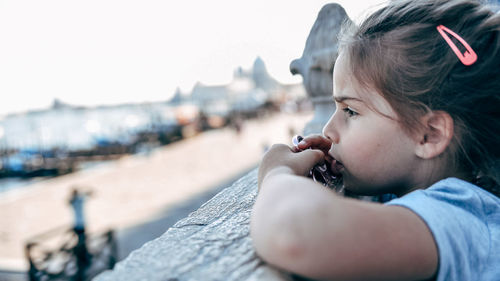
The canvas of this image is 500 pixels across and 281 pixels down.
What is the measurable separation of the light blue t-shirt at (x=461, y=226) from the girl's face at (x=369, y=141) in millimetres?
182

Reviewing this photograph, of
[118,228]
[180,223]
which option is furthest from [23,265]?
[180,223]

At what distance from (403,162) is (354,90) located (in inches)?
10.2

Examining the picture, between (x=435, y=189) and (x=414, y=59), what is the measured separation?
0.37 meters

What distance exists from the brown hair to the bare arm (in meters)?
0.42

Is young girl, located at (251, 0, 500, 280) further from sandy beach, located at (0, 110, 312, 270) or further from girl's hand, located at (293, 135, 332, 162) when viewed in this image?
sandy beach, located at (0, 110, 312, 270)

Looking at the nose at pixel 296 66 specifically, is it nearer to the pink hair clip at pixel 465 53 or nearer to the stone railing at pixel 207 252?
the stone railing at pixel 207 252

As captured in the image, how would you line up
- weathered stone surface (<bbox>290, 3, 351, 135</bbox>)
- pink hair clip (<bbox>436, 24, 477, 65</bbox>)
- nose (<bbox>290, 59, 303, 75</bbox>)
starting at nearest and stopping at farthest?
pink hair clip (<bbox>436, 24, 477, 65</bbox>), weathered stone surface (<bbox>290, 3, 351, 135</bbox>), nose (<bbox>290, 59, 303, 75</bbox>)

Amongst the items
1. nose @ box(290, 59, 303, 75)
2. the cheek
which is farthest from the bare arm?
nose @ box(290, 59, 303, 75)

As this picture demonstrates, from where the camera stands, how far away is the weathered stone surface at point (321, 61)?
7.88 feet

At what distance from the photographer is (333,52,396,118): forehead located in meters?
1.08

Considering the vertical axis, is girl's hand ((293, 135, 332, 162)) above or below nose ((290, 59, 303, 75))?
below

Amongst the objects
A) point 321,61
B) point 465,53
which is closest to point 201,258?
point 465,53

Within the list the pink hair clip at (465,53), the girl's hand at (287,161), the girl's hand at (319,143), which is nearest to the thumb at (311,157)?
the girl's hand at (287,161)

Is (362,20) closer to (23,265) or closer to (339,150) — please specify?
(339,150)
